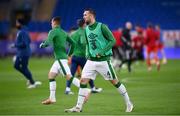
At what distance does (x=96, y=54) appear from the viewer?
15188 mm

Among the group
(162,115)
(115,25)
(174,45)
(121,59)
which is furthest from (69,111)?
(115,25)

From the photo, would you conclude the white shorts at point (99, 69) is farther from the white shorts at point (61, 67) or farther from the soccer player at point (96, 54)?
the white shorts at point (61, 67)

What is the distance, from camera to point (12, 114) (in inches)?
585

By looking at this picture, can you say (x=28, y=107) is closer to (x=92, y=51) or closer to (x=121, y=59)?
(x=92, y=51)

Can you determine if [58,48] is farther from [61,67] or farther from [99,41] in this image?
[99,41]

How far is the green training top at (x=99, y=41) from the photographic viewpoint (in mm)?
15148

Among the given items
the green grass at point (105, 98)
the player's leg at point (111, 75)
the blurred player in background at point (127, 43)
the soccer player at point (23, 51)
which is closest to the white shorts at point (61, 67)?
the green grass at point (105, 98)

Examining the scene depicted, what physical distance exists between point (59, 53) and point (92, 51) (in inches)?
121

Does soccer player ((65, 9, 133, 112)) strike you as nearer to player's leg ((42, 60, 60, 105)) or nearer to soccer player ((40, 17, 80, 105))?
player's leg ((42, 60, 60, 105))

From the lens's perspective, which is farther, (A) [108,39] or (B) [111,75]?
(B) [111,75]

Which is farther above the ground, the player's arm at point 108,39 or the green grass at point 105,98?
the player's arm at point 108,39

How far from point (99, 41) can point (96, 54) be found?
335 millimetres

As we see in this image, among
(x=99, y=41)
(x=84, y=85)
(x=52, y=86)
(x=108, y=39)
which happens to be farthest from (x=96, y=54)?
(x=52, y=86)

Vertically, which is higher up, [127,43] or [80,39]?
[80,39]
